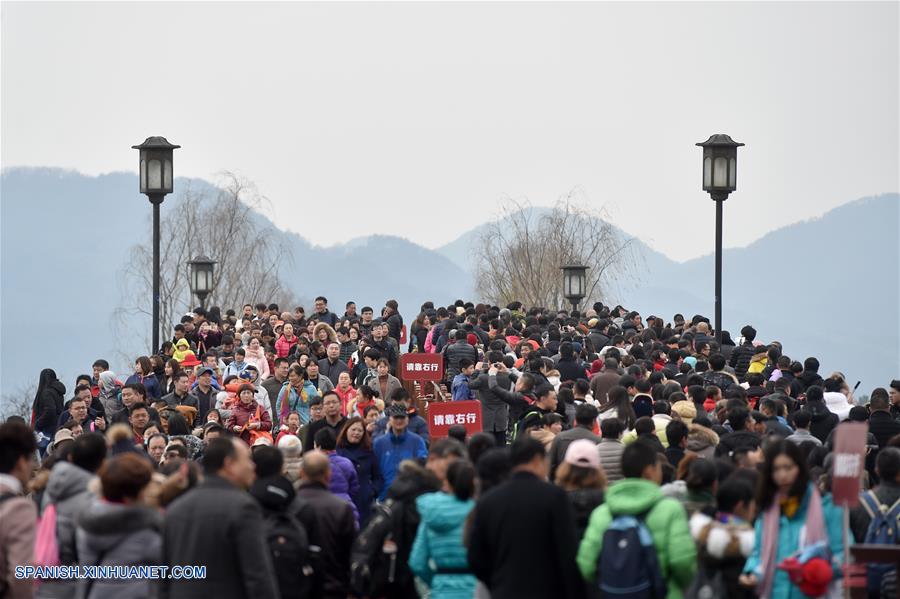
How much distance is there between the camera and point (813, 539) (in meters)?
8.86

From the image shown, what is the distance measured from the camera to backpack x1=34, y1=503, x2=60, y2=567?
9.00 metres

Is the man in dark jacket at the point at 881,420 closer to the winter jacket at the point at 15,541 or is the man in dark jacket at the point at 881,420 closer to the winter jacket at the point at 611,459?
the winter jacket at the point at 611,459

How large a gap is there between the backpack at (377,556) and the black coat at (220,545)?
1327mm

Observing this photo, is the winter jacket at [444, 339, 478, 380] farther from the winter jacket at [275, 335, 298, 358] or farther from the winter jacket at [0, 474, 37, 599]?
the winter jacket at [0, 474, 37, 599]

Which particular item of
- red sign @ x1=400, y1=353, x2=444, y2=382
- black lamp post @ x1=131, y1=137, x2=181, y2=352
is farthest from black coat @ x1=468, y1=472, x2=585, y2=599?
black lamp post @ x1=131, y1=137, x2=181, y2=352

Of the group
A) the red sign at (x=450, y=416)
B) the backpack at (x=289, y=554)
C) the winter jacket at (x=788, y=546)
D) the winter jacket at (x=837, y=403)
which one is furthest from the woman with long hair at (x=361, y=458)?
the winter jacket at (x=837, y=403)

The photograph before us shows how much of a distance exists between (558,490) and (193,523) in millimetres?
2143

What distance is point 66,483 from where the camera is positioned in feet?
30.0

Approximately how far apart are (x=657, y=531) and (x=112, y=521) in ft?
10.3

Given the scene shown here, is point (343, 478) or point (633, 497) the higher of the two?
point (633, 497)

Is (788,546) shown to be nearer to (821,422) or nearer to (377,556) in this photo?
(377,556)

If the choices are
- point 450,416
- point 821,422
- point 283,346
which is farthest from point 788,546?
point 283,346

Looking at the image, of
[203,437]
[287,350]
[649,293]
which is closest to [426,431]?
[203,437]

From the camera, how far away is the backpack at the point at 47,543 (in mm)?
9000
